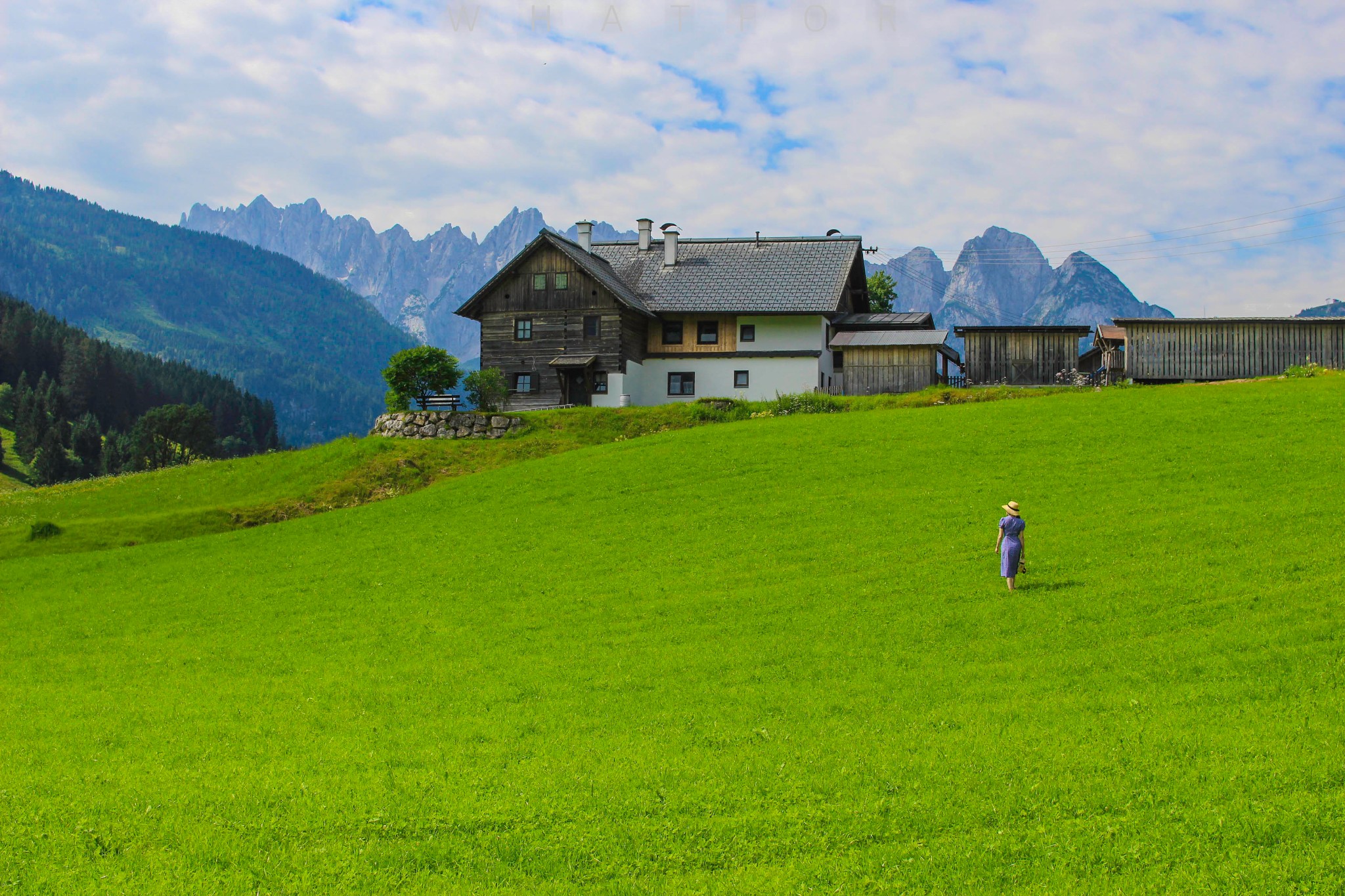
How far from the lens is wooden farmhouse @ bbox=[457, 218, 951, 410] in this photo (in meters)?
58.5

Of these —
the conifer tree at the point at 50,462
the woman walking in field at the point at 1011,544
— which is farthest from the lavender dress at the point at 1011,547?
the conifer tree at the point at 50,462

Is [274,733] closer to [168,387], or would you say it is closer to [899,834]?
A: [899,834]

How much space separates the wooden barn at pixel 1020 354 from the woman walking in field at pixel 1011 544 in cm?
3625

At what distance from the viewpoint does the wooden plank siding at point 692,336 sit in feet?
199

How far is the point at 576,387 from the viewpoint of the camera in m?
59.0

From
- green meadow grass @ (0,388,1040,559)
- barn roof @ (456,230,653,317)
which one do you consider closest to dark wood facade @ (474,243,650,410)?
barn roof @ (456,230,653,317)

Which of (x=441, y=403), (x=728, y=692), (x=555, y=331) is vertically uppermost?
(x=555, y=331)

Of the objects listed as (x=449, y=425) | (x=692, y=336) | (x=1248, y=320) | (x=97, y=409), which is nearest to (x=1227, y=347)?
(x=1248, y=320)

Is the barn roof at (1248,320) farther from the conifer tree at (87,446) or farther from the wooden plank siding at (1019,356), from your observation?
the conifer tree at (87,446)

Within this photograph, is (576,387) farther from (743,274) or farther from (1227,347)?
(1227,347)

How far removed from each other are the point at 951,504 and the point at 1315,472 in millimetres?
10700

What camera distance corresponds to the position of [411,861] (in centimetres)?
1183

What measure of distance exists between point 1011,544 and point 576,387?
40.0m

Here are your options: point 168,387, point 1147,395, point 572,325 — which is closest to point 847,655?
point 1147,395
